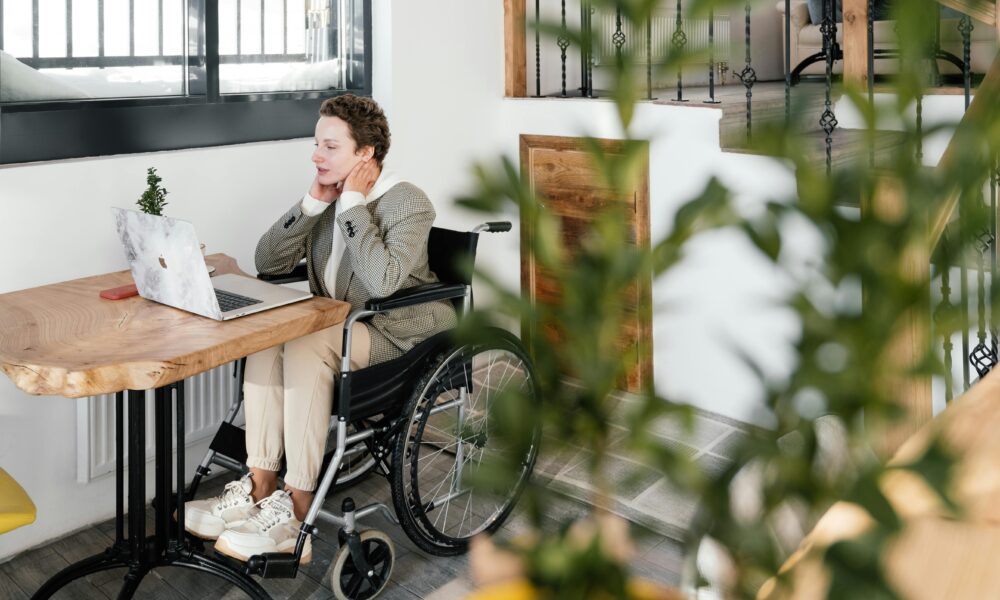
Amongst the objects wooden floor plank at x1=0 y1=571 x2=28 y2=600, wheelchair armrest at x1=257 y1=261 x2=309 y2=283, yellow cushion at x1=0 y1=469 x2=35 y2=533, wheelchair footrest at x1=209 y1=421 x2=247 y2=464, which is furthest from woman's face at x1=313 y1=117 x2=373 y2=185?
wooden floor plank at x1=0 y1=571 x2=28 y2=600

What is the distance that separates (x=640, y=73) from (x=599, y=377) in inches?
4.0

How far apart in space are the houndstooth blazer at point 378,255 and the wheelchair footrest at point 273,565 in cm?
56

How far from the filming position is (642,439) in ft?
0.99

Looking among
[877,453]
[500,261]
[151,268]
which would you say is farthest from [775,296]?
[500,261]

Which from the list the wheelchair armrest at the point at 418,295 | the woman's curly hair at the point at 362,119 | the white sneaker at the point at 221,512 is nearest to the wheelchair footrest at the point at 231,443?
the white sneaker at the point at 221,512

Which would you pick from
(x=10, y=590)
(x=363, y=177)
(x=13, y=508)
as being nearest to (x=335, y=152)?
(x=363, y=177)

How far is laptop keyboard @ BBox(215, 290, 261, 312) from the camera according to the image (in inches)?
84.1

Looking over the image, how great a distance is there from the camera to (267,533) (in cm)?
220

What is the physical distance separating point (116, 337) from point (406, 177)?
1.78 metres

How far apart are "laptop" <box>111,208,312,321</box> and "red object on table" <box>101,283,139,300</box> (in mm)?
37

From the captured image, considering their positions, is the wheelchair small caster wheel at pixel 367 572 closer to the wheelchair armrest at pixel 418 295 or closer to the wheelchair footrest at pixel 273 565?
the wheelchair footrest at pixel 273 565

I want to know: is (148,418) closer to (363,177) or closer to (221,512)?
(221,512)

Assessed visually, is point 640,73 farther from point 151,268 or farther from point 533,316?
point 151,268

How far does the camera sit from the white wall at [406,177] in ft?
8.27
